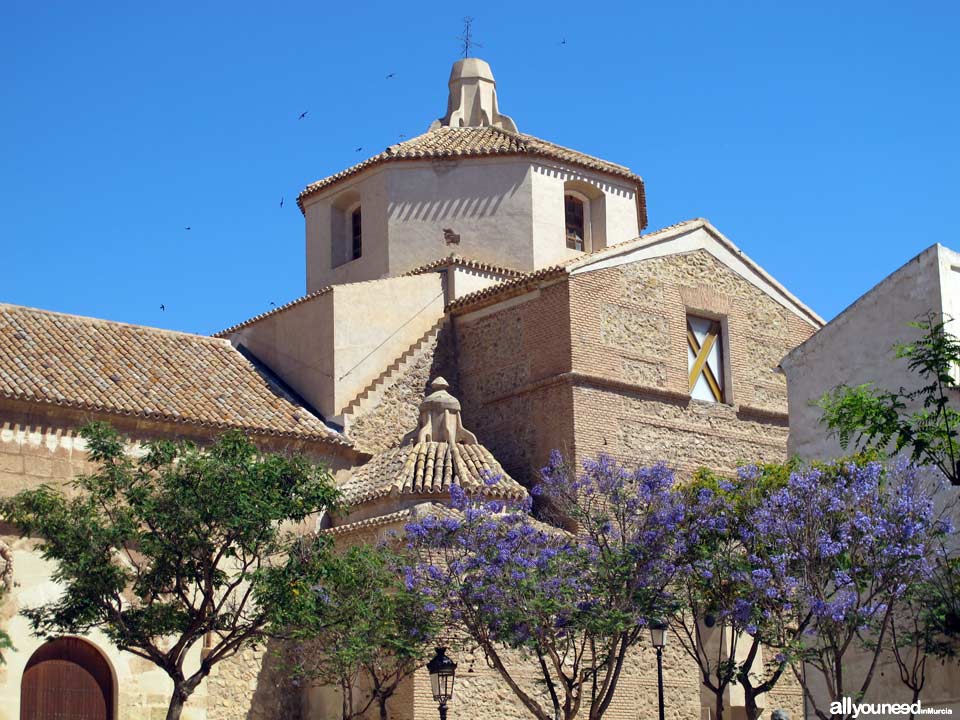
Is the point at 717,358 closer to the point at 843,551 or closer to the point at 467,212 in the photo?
the point at 467,212

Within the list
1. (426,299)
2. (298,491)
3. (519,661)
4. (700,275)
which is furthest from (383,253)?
(298,491)

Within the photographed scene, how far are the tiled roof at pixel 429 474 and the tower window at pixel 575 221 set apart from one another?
669cm

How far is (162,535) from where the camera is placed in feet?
58.2

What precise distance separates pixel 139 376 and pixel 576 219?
10.1 metres

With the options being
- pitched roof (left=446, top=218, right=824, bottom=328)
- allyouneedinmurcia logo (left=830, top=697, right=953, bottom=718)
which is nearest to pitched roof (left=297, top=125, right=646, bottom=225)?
pitched roof (left=446, top=218, right=824, bottom=328)

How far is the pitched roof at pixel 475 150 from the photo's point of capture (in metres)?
29.3

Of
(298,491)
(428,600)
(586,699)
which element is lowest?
(586,699)

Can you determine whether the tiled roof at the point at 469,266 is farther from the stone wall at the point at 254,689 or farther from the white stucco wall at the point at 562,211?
the stone wall at the point at 254,689

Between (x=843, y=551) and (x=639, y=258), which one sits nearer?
(x=843, y=551)

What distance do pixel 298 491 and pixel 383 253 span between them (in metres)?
11.7

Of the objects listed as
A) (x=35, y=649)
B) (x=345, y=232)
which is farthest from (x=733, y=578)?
(x=345, y=232)

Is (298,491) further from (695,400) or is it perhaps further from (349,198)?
(349,198)

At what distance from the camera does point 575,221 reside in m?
30.5

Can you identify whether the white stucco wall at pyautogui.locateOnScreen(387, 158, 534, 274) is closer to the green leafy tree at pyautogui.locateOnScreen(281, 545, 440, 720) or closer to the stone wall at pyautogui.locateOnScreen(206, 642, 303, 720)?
the stone wall at pyautogui.locateOnScreen(206, 642, 303, 720)
